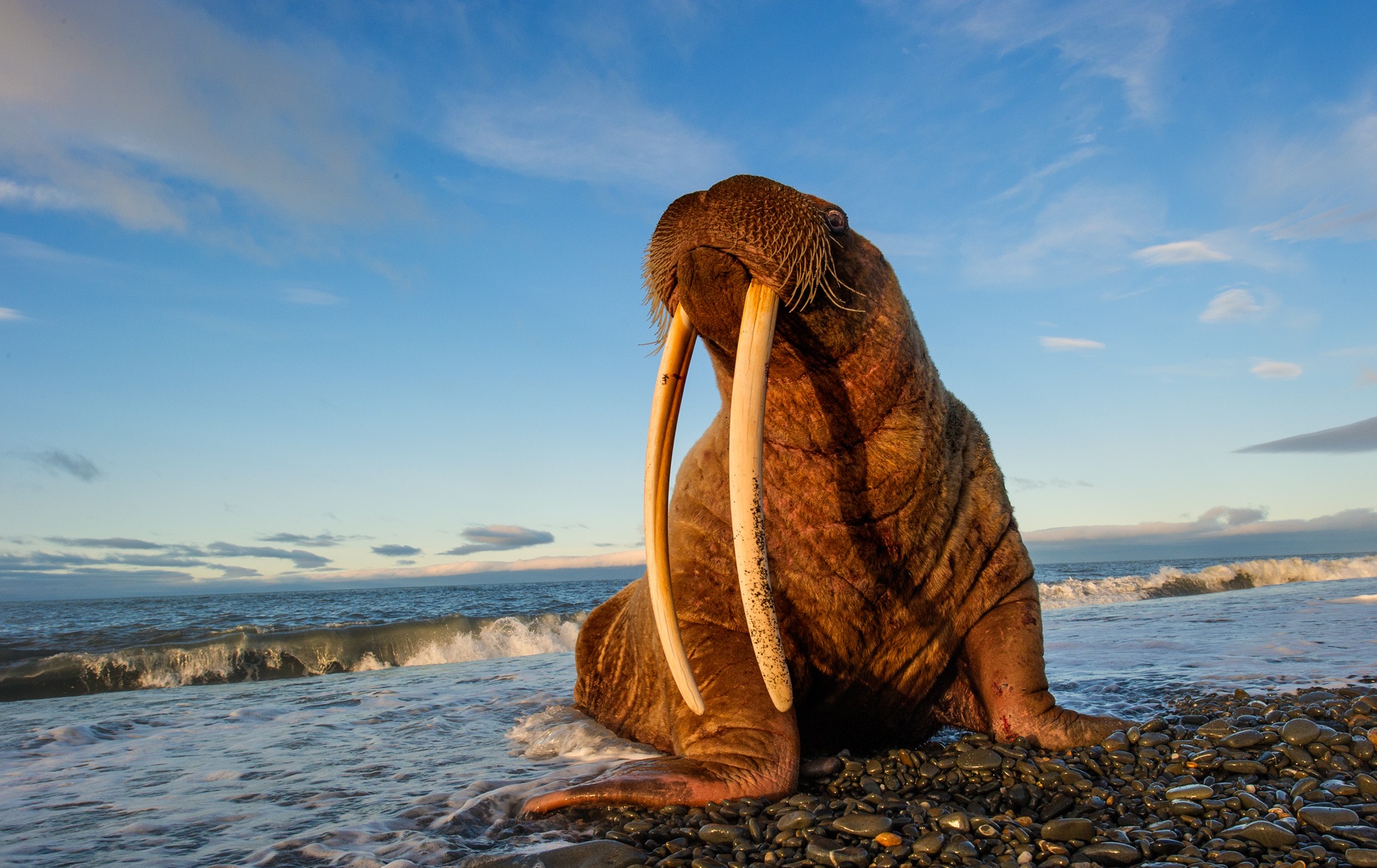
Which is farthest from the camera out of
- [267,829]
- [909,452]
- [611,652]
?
[611,652]

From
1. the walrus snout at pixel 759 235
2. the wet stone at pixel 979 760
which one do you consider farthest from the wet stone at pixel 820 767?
the walrus snout at pixel 759 235

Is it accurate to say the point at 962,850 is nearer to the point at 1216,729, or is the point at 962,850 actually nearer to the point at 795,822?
the point at 795,822

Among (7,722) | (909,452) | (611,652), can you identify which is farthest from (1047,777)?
(7,722)

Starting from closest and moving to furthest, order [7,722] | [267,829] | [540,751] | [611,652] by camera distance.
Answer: [267,829]
[540,751]
[611,652]
[7,722]

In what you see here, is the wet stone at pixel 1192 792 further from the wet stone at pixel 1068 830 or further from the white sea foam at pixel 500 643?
the white sea foam at pixel 500 643

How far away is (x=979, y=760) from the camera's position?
3586mm

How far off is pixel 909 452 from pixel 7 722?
8168 mm

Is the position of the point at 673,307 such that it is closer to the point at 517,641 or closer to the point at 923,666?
the point at 923,666

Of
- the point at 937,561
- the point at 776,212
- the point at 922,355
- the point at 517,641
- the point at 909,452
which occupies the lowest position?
the point at 517,641

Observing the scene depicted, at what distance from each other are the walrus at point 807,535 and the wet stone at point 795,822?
0.33 m

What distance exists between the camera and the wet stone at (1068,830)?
279 cm

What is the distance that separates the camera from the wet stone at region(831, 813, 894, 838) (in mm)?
2896

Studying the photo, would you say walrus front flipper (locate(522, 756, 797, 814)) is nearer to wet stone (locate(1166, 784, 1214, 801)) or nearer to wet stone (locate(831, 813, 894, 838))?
wet stone (locate(831, 813, 894, 838))

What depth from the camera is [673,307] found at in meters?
3.63
